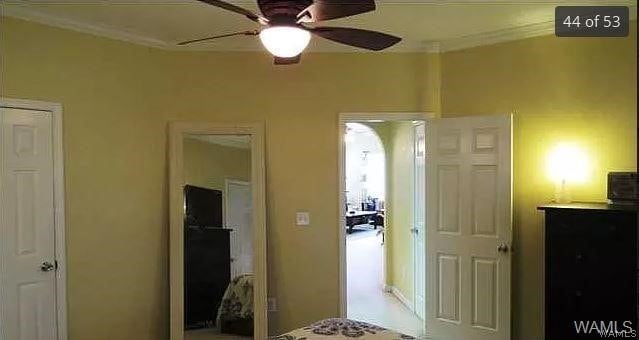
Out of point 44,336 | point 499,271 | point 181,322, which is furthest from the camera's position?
point 181,322

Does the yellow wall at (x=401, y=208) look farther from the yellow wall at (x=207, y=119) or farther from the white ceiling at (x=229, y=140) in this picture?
the white ceiling at (x=229, y=140)

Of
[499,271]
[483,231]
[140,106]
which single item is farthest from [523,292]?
[140,106]

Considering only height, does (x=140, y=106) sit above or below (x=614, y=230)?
above

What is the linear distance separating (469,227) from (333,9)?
2585 millimetres

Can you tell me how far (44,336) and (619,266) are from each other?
3931mm

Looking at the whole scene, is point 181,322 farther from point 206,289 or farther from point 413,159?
point 413,159

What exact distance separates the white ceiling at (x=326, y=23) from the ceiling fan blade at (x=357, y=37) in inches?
33.7

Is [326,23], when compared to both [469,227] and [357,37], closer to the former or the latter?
[357,37]

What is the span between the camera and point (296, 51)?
2.39 m

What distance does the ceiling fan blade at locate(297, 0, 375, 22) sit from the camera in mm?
2182

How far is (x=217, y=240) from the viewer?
4.43m

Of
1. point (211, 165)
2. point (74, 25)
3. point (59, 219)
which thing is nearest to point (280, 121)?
point (211, 165)

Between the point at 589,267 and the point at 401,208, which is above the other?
the point at 401,208
